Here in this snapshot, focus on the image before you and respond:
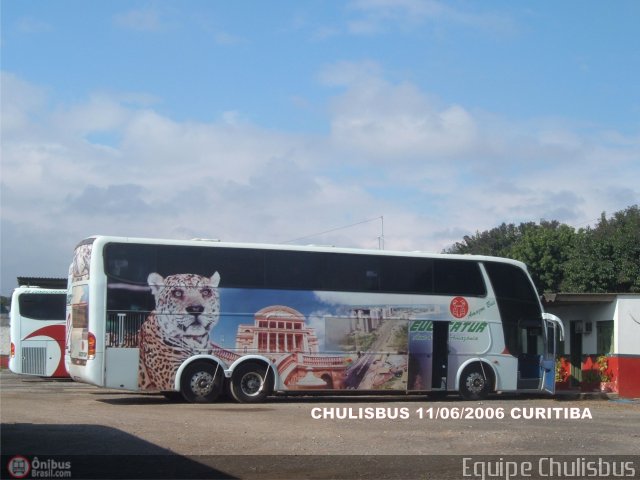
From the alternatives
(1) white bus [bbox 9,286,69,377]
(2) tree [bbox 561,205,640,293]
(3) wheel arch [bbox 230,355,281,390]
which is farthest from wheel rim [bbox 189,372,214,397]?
(2) tree [bbox 561,205,640,293]

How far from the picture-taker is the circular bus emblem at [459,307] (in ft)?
69.7

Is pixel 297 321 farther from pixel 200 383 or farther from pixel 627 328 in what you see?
pixel 627 328

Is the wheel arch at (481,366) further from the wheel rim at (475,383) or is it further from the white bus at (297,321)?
the wheel rim at (475,383)

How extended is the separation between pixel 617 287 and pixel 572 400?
66.6ft

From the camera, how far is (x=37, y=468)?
9789 millimetres

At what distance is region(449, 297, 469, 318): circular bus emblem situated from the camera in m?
21.2

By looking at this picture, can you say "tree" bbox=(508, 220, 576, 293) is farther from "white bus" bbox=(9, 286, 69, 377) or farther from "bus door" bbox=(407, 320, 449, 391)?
"white bus" bbox=(9, 286, 69, 377)

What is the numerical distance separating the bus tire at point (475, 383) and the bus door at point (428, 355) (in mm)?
539

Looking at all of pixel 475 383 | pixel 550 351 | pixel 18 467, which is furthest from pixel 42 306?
pixel 18 467

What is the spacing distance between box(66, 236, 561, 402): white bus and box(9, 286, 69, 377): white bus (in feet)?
28.5

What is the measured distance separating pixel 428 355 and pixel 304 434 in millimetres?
8385

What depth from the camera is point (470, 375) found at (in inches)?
845

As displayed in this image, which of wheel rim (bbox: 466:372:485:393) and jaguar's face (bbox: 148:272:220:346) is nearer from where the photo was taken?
jaguar's face (bbox: 148:272:220:346)

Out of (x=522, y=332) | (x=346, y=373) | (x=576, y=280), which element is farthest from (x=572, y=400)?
(x=576, y=280)
